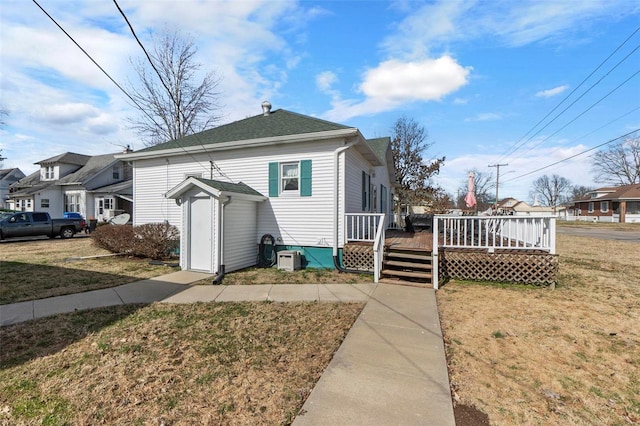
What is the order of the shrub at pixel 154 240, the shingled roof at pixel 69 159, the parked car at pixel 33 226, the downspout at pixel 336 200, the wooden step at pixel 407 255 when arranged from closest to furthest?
the wooden step at pixel 407 255 < the downspout at pixel 336 200 < the shrub at pixel 154 240 < the parked car at pixel 33 226 < the shingled roof at pixel 69 159

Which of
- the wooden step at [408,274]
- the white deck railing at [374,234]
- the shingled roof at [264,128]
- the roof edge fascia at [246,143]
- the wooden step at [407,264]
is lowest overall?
the wooden step at [408,274]

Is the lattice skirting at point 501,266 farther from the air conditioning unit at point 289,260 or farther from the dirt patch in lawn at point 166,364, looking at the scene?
the air conditioning unit at point 289,260

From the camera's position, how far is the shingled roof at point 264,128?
9.13 meters

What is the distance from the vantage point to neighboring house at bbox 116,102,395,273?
823cm

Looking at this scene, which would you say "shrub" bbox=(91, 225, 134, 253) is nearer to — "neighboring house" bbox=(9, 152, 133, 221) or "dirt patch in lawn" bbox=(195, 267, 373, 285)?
"dirt patch in lawn" bbox=(195, 267, 373, 285)

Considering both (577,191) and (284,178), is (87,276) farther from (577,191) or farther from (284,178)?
(577,191)

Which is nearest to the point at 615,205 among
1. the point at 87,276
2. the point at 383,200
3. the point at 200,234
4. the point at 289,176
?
the point at 383,200

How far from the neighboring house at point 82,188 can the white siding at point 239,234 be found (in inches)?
686

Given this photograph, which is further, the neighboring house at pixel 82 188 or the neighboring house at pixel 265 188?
the neighboring house at pixel 82 188

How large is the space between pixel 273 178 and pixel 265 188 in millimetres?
450

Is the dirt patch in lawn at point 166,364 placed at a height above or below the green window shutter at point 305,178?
below

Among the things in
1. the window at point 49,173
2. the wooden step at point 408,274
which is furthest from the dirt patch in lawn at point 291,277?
the window at point 49,173

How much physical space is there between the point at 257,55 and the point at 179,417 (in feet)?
31.7

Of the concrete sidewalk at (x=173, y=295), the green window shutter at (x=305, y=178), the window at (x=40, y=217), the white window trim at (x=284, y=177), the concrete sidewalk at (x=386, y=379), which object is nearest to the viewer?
the concrete sidewalk at (x=386, y=379)
